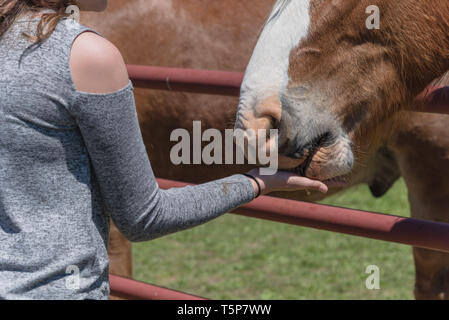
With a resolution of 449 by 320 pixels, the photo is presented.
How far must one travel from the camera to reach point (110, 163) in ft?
4.18

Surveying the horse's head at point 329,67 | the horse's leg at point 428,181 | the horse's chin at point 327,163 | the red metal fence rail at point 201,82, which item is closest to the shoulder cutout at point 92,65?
the horse's head at point 329,67

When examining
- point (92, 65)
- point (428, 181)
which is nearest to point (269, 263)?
point (428, 181)

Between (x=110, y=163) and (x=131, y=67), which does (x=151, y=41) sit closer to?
(x=131, y=67)

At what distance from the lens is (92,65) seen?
123 centimetres

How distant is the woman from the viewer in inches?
48.5

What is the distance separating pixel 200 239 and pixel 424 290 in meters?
3.10

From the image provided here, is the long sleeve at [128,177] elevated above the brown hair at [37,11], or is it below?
below

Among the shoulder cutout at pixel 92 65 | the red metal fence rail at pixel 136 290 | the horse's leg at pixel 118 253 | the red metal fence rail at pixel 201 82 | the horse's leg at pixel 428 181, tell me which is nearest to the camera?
the shoulder cutout at pixel 92 65

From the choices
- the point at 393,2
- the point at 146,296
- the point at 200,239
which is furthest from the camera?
the point at 200,239

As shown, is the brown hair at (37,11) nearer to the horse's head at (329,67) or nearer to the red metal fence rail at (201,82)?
the horse's head at (329,67)

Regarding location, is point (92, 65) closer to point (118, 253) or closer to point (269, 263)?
point (118, 253)

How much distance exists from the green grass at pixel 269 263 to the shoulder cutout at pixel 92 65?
336cm

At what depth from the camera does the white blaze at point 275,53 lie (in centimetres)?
169
